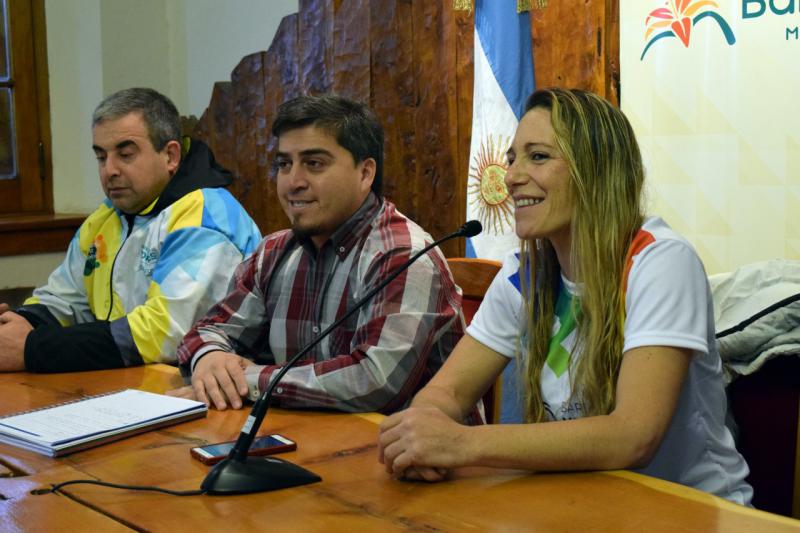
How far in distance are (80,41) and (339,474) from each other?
3.32m

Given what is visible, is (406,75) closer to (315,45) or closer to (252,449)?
(315,45)

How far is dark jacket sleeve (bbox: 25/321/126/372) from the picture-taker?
2.15 metres

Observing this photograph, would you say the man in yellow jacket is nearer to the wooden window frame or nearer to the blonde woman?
the blonde woman

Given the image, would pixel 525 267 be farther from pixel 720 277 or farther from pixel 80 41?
pixel 80 41

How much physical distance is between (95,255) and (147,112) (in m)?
0.42

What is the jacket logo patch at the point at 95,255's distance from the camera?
2680 mm

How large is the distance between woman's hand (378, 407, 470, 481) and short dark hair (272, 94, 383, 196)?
89cm

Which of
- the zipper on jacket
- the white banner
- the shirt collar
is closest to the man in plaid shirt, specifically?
the shirt collar

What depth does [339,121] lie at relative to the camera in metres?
2.11

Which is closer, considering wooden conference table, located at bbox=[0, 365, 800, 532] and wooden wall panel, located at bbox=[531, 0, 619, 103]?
wooden conference table, located at bbox=[0, 365, 800, 532]

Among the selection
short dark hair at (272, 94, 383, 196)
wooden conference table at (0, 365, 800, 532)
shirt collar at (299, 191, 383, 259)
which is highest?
short dark hair at (272, 94, 383, 196)

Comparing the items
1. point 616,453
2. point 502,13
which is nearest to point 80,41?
point 502,13

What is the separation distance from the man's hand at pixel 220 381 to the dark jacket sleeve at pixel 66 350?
0.39 meters

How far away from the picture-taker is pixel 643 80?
2861 millimetres
